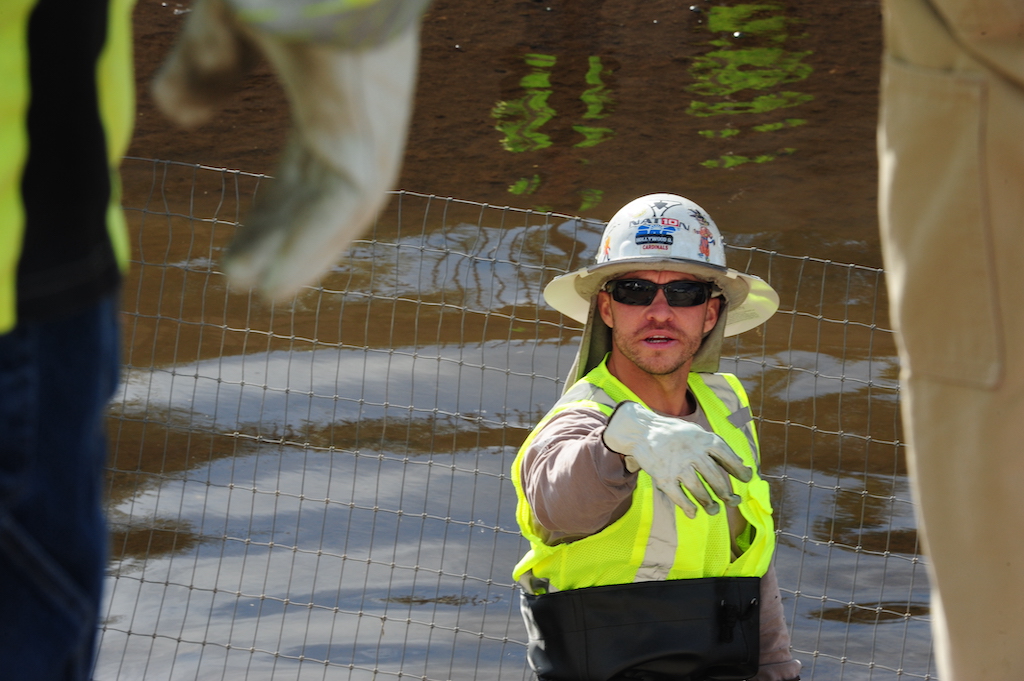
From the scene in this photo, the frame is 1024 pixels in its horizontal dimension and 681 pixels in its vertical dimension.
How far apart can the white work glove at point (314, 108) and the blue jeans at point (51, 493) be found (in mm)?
171

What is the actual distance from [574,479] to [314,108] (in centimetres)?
202

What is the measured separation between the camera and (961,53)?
1.69 m

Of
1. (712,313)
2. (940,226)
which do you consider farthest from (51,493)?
(712,313)

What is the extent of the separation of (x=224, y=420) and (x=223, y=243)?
6.88 feet

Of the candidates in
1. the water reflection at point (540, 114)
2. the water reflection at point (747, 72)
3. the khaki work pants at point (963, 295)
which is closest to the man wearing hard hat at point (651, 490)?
the khaki work pants at point (963, 295)

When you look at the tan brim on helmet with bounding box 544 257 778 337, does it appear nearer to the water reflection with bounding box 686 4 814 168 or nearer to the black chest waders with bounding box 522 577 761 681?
the black chest waders with bounding box 522 577 761 681

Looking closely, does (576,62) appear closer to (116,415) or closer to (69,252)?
(116,415)

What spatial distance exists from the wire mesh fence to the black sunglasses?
2.30 ft

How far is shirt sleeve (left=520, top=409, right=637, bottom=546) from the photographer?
3033 millimetres

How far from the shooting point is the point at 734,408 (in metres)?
3.93

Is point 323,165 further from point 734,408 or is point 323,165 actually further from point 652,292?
point 734,408

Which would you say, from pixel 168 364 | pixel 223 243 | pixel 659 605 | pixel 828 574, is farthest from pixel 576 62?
pixel 659 605

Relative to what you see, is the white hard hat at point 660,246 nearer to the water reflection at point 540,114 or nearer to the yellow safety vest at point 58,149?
the yellow safety vest at point 58,149

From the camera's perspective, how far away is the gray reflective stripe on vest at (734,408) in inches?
149
